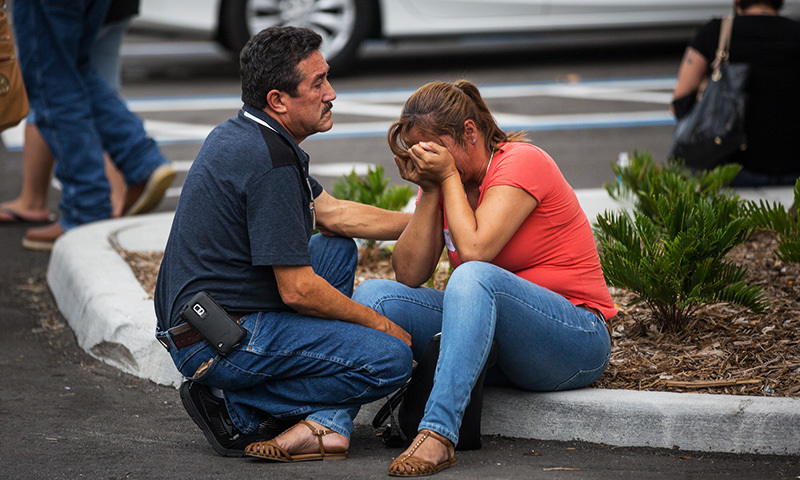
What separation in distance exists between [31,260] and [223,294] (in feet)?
9.08

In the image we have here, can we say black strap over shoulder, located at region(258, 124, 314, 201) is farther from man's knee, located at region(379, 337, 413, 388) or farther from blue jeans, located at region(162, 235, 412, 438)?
man's knee, located at region(379, 337, 413, 388)

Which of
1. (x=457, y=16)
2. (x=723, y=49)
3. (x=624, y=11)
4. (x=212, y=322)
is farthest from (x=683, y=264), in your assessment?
(x=624, y=11)

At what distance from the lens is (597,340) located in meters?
3.25

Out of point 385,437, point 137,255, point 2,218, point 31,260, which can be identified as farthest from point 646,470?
point 2,218

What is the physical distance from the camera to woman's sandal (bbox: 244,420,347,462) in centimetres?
309

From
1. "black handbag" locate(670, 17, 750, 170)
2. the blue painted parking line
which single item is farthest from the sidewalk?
the blue painted parking line

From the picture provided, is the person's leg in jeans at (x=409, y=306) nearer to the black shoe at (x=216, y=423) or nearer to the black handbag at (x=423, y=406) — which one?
the black handbag at (x=423, y=406)

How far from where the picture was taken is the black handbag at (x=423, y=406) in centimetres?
314

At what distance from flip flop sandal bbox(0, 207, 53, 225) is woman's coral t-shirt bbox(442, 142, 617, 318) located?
11.8 ft

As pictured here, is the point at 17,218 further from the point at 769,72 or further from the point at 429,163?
the point at 769,72

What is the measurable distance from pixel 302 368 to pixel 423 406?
39 cm

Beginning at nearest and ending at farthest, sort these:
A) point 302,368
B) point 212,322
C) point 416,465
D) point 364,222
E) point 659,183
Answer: point 416,465 → point 212,322 → point 302,368 → point 364,222 → point 659,183

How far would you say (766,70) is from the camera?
5500 millimetres

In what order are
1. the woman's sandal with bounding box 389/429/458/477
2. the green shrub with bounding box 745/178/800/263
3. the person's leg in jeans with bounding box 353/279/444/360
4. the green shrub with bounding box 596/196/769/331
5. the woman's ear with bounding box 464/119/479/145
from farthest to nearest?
the green shrub with bounding box 745/178/800/263
the green shrub with bounding box 596/196/769/331
the person's leg in jeans with bounding box 353/279/444/360
the woman's ear with bounding box 464/119/479/145
the woman's sandal with bounding box 389/429/458/477
